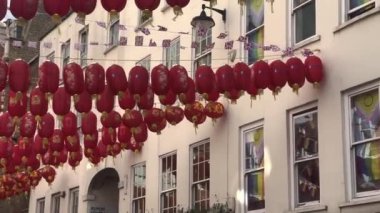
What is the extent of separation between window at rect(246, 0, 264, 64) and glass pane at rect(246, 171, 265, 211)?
258 centimetres

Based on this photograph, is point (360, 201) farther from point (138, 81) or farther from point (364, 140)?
point (138, 81)

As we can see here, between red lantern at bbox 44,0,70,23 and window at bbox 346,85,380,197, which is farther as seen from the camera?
window at bbox 346,85,380,197

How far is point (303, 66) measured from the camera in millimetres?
14203

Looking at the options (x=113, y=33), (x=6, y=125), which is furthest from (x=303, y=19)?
(x=113, y=33)

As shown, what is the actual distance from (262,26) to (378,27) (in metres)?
3.90

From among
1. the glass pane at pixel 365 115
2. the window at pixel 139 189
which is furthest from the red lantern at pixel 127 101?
the window at pixel 139 189

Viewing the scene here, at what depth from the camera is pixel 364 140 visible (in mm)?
13352

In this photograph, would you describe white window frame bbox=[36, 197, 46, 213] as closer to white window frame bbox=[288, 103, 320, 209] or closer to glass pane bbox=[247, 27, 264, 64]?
glass pane bbox=[247, 27, 264, 64]

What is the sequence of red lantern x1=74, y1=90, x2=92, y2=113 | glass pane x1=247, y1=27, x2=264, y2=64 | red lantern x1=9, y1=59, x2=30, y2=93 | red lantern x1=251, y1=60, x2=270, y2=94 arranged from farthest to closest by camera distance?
glass pane x1=247, y1=27, x2=264, y2=64
red lantern x1=74, y1=90, x2=92, y2=113
red lantern x1=251, y1=60, x2=270, y2=94
red lantern x1=9, y1=59, x2=30, y2=93

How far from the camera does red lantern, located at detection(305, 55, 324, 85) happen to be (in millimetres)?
14164

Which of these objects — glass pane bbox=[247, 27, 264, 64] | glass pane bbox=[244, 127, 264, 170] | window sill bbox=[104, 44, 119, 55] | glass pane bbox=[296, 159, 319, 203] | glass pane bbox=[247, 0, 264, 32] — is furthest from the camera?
window sill bbox=[104, 44, 119, 55]

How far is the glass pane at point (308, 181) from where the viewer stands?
1440 centimetres

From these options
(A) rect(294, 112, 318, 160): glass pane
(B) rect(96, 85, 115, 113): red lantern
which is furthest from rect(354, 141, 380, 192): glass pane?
(B) rect(96, 85, 115, 113): red lantern

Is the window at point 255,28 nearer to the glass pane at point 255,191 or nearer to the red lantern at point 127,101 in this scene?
the glass pane at point 255,191
